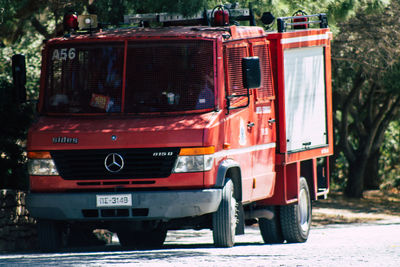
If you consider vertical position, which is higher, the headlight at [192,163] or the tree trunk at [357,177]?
the headlight at [192,163]

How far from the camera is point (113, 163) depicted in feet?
→ 33.9

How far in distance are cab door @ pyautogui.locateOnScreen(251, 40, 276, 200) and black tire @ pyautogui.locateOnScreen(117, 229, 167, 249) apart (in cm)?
211

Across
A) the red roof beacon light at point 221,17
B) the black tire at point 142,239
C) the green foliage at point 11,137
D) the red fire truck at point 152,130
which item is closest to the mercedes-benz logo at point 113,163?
the red fire truck at point 152,130

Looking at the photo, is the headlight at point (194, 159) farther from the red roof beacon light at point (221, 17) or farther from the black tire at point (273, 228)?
the black tire at point (273, 228)

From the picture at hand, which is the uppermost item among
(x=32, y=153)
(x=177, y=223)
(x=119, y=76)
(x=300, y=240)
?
(x=119, y=76)

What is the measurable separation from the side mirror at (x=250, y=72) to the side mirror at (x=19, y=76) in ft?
8.48

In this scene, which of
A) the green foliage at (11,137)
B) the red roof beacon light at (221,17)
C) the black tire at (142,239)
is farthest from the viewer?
the green foliage at (11,137)

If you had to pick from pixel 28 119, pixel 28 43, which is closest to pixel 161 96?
pixel 28 119

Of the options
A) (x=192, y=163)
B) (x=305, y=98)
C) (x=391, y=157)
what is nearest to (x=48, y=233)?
(x=192, y=163)

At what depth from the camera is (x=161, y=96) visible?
10664 millimetres

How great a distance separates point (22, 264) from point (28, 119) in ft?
17.9

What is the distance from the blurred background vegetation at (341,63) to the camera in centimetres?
1439

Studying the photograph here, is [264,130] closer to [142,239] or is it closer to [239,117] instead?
[239,117]

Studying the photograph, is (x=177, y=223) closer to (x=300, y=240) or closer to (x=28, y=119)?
(x=300, y=240)
